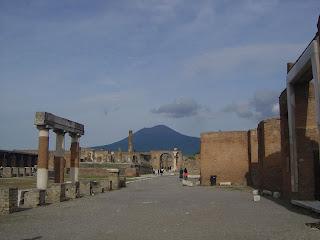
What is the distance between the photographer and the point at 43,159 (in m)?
25.4

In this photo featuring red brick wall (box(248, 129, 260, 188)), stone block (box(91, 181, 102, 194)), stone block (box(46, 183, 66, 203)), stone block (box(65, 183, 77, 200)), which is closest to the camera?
stone block (box(46, 183, 66, 203))

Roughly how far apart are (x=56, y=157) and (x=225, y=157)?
15166 millimetres

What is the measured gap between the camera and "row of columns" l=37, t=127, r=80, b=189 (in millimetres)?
24938

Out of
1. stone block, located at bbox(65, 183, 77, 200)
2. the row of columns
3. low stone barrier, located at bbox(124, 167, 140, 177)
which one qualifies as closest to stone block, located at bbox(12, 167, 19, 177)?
low stone barrier, located at bbox(124, 167, 140, 177)

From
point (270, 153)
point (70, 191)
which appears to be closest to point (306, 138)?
point (270, 153)

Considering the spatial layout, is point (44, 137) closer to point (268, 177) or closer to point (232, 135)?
point (268, 177)

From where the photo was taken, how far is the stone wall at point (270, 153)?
26.9 m

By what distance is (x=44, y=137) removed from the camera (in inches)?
1013

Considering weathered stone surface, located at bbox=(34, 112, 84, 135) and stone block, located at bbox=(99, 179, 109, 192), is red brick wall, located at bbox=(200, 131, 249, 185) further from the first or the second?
weathered stone surface, located at bbox=(34, 112, 84, 135)

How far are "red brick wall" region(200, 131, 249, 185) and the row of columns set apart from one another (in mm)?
11993

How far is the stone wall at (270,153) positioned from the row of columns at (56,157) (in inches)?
475

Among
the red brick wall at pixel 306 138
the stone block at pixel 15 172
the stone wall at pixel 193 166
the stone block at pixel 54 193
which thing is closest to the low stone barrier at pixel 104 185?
the stone block at pixel 54 193

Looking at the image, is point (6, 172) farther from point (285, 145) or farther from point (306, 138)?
point (306, 138)

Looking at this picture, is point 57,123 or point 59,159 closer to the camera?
point 57,123
